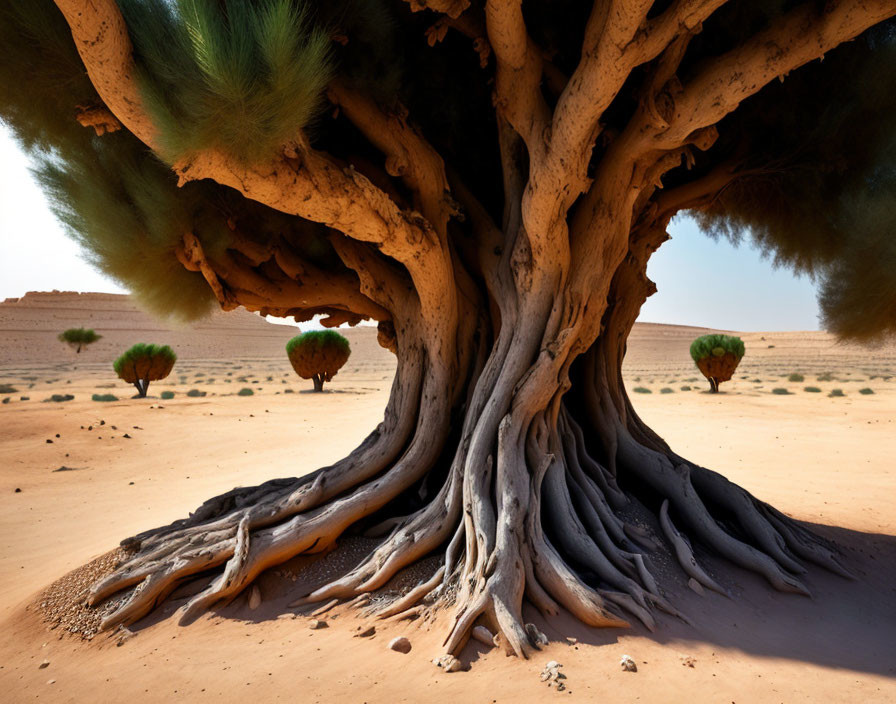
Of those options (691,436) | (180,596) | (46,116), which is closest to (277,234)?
(46,116)

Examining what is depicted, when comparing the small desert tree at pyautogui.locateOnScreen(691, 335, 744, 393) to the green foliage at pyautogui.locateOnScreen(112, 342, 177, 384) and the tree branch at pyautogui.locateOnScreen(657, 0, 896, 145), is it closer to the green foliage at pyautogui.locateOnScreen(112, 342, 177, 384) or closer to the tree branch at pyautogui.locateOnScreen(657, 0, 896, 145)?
the green foliage at pyautogui.locateOnScreen(112, 342, 177, 384)

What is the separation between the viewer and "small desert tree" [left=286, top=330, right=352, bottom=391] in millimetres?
26781

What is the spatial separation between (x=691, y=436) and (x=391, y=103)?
480 inches

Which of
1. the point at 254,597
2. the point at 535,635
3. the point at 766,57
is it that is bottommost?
the point at 254,597

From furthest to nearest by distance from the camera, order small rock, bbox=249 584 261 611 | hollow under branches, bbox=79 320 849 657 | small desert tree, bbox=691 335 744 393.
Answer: small desert tree, bbox=691 335 744 393 < small rock, bbox=249 584 261 611 < hollow under branches, bbox=79 320 849 657

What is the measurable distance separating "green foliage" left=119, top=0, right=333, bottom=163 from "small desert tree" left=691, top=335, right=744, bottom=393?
23714 mm

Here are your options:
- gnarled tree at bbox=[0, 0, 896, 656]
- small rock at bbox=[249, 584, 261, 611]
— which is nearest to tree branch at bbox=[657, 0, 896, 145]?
gnarled tree at bbox=[0, 0, 896, 656]

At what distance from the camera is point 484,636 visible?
3.41 meters

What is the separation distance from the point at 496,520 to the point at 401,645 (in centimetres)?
106

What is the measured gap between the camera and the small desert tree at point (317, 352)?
26.8 meters

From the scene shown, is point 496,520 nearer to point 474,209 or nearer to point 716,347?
point 474,209

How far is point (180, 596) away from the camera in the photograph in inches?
182

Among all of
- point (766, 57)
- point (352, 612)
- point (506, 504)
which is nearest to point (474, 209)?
point (766, 57)

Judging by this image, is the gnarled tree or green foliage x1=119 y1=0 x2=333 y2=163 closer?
green foliage x1=119 y1=0 x2=333 y2=163
